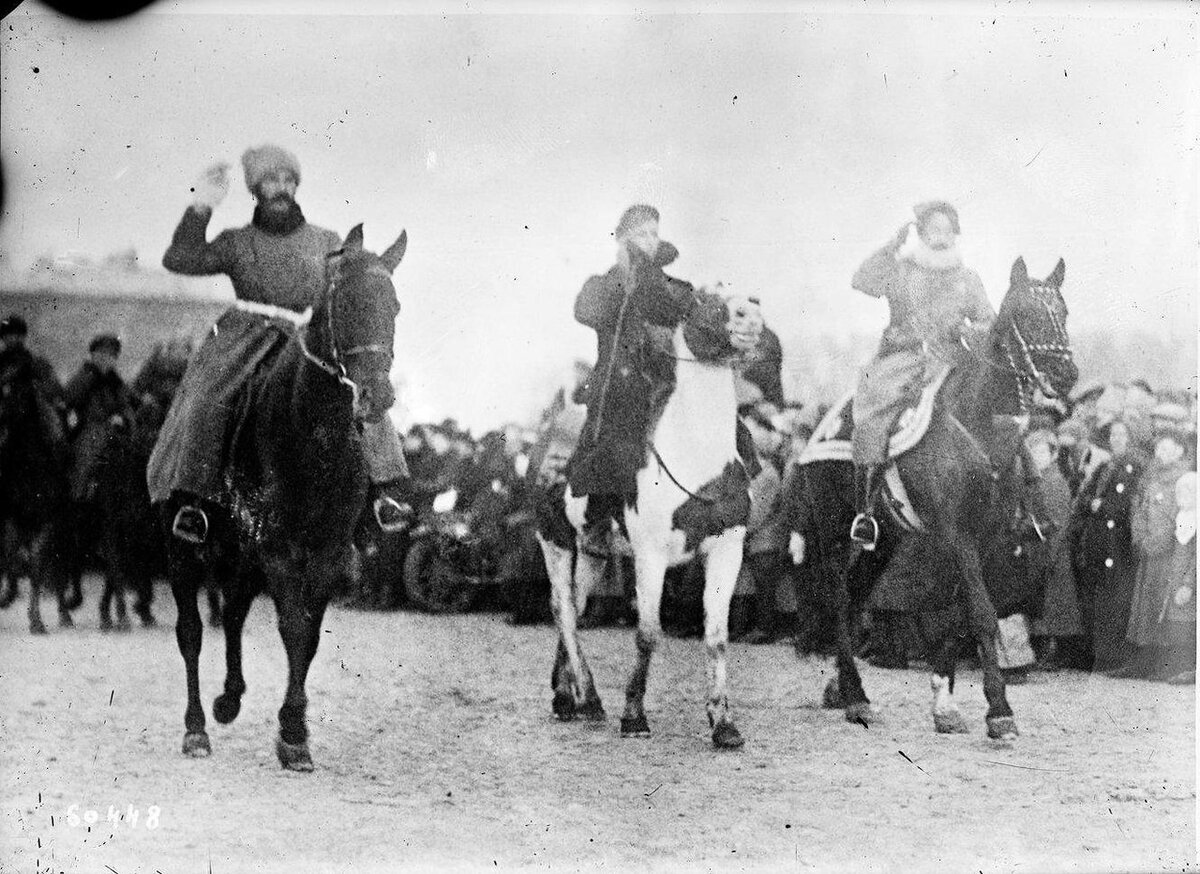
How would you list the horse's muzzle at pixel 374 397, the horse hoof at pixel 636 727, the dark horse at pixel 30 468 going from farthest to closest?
the dark horse at pixel 30 468, the horse hoof at pixel 636 727, the horse's muzzle at pixel 374 397

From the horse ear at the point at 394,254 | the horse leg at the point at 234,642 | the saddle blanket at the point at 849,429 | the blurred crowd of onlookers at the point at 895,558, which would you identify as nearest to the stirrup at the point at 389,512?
the blurred crowd of onlookers at the point at 895,558

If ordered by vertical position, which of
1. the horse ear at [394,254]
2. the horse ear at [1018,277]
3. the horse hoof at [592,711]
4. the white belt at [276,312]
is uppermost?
the horse ear at [1018,277]

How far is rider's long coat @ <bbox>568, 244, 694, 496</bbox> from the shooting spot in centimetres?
604

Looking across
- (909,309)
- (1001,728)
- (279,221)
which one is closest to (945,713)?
(1001,728)

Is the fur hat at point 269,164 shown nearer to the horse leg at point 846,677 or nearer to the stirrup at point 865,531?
the stirrup at point 865,531

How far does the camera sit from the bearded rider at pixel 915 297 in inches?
244

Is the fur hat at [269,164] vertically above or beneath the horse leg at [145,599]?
above

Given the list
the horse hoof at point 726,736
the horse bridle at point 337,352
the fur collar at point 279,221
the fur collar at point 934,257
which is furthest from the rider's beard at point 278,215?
the horse hoof at point 726,736

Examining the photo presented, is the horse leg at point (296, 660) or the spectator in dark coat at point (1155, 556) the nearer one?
the horse leg at point (296, 660)

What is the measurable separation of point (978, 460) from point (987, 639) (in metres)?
0.82

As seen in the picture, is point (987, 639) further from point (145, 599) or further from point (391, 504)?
point (145, 599)

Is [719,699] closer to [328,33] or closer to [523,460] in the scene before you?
[523,460]

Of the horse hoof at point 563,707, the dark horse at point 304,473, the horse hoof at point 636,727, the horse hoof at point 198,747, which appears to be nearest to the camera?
the dark horse at point 304,473

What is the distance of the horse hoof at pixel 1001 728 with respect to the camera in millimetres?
6070
